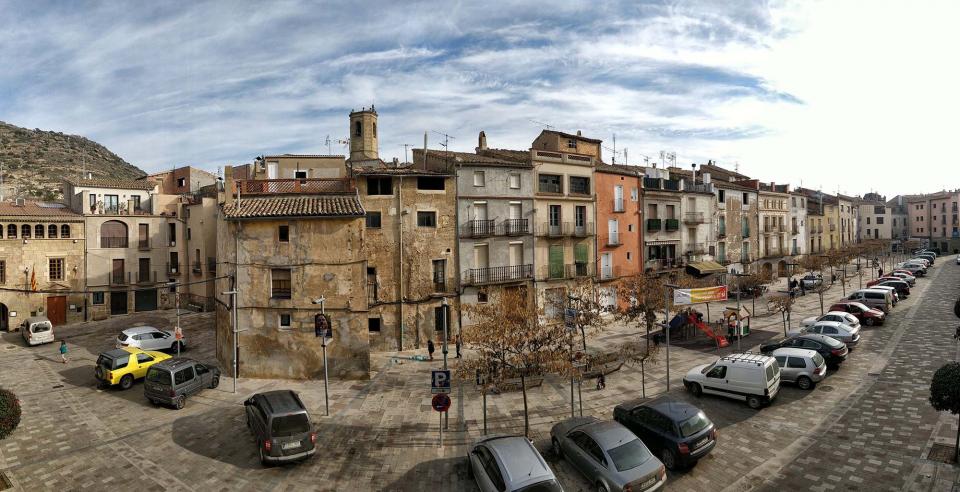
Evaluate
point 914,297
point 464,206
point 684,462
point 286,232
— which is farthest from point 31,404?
point 914,297

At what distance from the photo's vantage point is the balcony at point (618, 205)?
39719mm

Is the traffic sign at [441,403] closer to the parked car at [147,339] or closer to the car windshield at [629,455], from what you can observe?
the car windshield at [629,455]

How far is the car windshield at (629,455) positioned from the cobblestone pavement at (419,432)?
1510 millimetres

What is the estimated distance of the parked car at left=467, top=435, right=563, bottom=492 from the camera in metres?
11.7

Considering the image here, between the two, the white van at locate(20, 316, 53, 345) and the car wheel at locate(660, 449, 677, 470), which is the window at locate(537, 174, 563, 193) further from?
the white van at locate(20, 316, 53, 345)

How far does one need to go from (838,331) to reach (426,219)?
24.8 metres

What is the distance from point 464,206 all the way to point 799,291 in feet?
117

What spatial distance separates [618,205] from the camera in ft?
131

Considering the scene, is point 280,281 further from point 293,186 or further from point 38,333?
point 38,333

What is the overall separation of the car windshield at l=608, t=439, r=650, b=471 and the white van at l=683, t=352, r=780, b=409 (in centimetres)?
831

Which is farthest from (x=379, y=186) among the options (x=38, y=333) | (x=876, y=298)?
(x=876, y=298)

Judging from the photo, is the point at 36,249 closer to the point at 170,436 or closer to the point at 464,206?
the point at 170,436

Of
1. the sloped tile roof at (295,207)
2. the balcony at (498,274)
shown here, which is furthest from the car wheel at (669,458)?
the balcony at (498,274)

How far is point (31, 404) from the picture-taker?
67.5 feet
